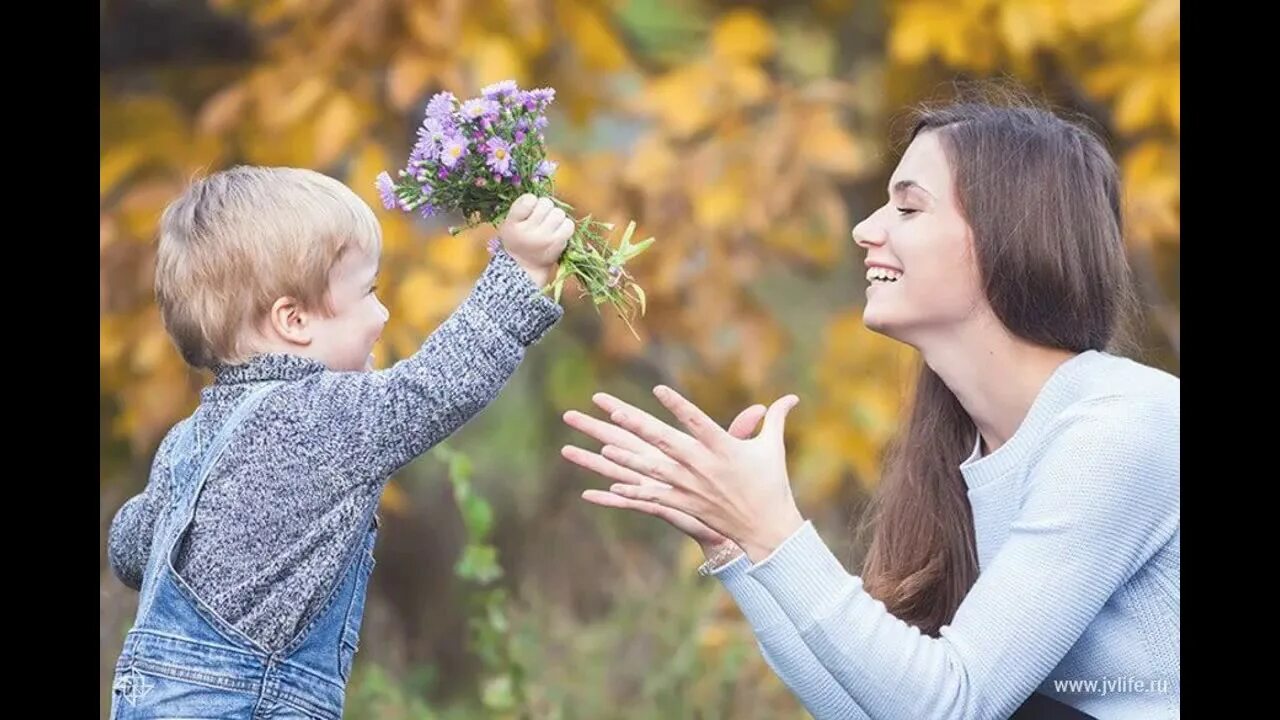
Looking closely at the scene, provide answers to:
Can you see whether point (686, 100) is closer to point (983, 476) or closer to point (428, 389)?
point (983, 476)

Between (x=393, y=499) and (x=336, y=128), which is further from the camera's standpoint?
(x=393, y=499)

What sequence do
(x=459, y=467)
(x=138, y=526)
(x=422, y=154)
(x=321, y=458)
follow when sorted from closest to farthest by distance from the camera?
(x=321, y=458) < (x=422, y=154) < (x=138, y=526) < (x=459, y=467)

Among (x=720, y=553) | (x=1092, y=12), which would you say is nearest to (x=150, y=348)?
(x=720, y=553)

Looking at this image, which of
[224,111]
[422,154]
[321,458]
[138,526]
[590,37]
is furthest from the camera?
[590,37]

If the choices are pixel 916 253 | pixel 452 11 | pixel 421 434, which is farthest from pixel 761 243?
pixel 421 434

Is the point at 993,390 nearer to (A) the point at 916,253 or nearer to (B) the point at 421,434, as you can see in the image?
(A) the point at 916,253

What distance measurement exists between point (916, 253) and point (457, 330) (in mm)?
690

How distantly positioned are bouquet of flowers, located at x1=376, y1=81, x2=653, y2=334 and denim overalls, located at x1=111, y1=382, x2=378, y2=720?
1.18 feet

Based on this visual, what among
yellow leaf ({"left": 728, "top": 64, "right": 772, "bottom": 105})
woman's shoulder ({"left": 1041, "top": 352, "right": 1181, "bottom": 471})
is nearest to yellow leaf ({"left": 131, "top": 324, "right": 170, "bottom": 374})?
yellow leaf ({"left": 728, "top": 64, "right": 772, "bottom": 105})

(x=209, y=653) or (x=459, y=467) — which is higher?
(x=459, y=467)

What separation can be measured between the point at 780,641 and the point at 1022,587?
0.33m

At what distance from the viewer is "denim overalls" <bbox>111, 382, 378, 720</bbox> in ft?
7.05

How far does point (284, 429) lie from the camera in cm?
220

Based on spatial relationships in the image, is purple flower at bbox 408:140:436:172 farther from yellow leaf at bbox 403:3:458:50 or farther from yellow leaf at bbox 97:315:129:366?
yellow leaf at bbox 97:315:129:366
